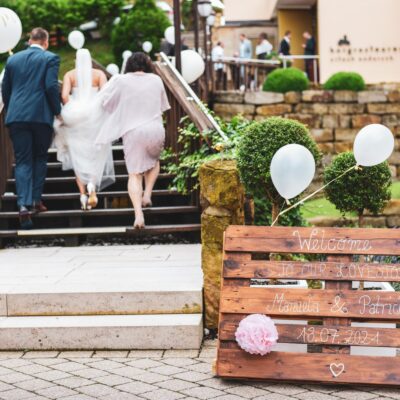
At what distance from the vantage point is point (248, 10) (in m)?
29.1

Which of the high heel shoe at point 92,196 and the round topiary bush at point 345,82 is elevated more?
the round topiary bush at point 345,82

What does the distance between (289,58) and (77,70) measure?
14.2m

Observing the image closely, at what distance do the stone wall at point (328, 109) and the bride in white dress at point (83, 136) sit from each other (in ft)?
38.1

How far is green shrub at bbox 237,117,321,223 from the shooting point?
20.2ft

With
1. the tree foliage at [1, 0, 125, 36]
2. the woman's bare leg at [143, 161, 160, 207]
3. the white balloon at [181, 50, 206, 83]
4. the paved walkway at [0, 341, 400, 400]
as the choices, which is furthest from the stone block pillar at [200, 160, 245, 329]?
the tree foliage at [1, 0, 125, 36]

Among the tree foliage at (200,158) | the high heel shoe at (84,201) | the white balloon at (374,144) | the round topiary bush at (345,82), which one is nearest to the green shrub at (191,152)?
the tree foliage at (200,158)

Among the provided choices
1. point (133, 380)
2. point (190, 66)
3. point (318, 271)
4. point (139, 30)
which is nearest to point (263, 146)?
point (318, 271)

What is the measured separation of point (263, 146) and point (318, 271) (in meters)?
1.32

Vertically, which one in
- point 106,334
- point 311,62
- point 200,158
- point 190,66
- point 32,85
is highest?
point 311,62

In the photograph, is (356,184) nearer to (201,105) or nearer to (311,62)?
(201,105)

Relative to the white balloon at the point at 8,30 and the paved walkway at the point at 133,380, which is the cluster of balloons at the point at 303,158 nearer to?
the paved walkway at the point at 133,380

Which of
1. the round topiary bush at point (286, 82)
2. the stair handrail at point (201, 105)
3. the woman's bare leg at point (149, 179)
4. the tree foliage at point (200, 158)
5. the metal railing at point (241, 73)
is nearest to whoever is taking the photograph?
the tree foliage at point (200, 158)

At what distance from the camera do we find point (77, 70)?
899 centimetres

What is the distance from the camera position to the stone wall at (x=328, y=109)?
20.4m
